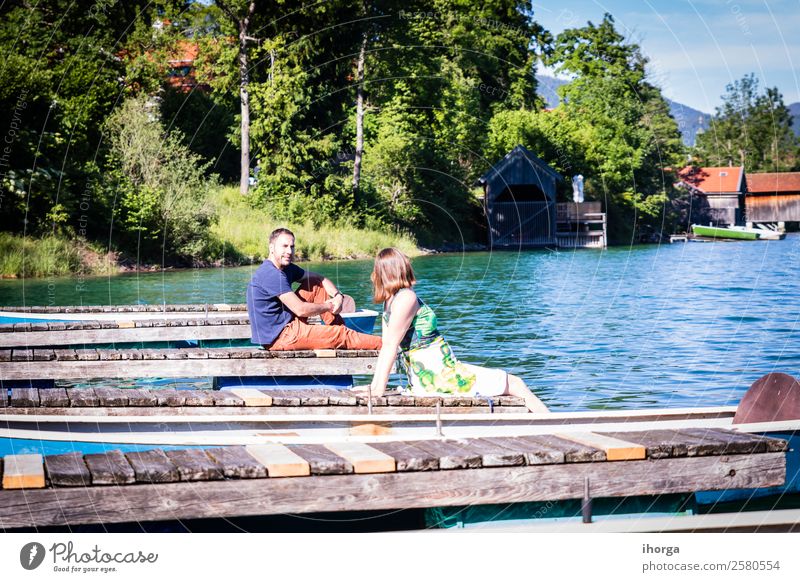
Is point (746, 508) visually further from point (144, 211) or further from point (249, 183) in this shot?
point (249, 183)

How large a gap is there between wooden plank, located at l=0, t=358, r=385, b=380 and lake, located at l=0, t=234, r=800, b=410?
2720 mm

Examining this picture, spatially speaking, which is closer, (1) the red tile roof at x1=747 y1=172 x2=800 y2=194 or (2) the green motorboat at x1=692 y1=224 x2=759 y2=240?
(2) the green motorboat at x1=692 y1=224 x2=759 y2=240

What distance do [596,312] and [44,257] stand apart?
18.5m

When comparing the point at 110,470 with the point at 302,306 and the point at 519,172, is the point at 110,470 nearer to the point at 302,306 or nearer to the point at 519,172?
the point at 302,306

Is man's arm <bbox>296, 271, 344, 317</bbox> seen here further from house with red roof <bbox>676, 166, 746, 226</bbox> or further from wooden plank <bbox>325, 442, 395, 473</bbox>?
house with red roof <bbox>676, 166, 746, 226</bbox>

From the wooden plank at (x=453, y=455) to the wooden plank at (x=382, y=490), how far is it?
0.05m

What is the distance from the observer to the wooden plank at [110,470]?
5.69 metres

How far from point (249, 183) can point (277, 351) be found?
35.8 meters

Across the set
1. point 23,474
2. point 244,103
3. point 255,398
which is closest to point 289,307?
point 255,398

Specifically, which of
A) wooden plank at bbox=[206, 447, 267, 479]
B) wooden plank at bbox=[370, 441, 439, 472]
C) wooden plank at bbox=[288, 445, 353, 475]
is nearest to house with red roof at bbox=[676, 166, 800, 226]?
wooden plank at bbox=[370, 441, 439, 472]

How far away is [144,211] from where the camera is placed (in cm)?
3706

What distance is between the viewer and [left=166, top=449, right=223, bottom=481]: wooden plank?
5805 millimetres

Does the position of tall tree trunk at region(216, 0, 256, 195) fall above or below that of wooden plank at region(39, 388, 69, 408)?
above

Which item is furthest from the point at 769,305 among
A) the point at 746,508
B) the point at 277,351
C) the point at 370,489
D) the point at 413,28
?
the point at 413,28
